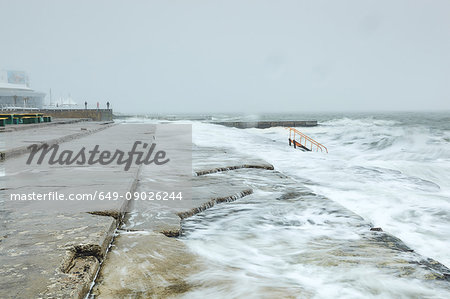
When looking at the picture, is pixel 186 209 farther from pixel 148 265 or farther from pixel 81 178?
pixel 81 178

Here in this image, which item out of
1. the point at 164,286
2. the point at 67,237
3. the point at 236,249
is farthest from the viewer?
the point at 236,249

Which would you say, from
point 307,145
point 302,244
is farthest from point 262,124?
point 302,244

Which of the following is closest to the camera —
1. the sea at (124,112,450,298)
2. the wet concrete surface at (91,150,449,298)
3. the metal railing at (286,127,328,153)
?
the wet concrete surface at (91,150,449,298)

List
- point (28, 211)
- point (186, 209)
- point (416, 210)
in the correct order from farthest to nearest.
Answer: point (416, 210), point (186, 209), point (28, 211)

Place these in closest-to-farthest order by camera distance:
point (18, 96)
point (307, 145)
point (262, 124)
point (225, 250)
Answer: point (225, 250), point (307, 145), point (262, 124), point (18, 96)

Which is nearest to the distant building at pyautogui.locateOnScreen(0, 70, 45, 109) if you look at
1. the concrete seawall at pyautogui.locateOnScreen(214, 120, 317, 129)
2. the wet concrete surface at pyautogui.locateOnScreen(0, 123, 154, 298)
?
the concrete seawall at pyautogui.locateOnScreen(214, 120, 317, 129)

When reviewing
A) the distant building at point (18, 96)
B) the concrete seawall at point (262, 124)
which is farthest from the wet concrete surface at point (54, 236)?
the distant building at point (18, 96)

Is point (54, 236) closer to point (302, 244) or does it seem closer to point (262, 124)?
point (302, 244)

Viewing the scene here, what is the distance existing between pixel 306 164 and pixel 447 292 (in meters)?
5.67

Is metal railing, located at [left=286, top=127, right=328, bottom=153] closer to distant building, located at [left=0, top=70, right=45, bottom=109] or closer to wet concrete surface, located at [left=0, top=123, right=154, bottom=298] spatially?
wet concrete surface, located at [left=0, top=123, right=154, bottom=298]

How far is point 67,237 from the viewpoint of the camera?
75.7 inches

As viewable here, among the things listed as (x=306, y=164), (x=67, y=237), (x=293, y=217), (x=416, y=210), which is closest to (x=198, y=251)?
(x=67, y=237)

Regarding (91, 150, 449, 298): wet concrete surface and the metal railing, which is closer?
(91, 150, 449, 298): wet concrete surface

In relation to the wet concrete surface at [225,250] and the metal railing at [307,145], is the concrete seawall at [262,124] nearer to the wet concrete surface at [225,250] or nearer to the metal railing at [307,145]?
the metal railing at [307,145]
